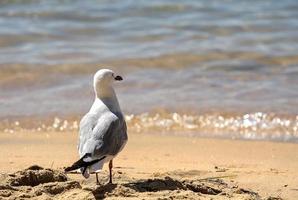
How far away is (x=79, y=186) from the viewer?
16.7 feet

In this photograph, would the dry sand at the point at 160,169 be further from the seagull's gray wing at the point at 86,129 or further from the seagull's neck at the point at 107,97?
the seagull's neck at the point at 107,97

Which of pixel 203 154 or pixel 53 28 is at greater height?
pixel 53 28

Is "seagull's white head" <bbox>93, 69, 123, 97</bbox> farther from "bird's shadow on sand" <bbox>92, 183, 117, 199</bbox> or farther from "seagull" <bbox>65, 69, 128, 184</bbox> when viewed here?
"bird's shadow on sand" <bbox>92, 183, 117, 199</bbox>

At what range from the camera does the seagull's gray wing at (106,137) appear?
486 cm

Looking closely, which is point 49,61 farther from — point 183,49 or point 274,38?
point 274,38

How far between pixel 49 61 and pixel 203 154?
4.35 m

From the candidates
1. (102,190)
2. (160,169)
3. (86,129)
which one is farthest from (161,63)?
(102,190)

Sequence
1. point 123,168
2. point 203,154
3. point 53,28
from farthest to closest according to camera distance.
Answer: point 53,28
point 203,154
point 123,168

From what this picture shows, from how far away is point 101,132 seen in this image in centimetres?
500

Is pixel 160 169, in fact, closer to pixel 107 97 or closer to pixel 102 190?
pixel 107 97

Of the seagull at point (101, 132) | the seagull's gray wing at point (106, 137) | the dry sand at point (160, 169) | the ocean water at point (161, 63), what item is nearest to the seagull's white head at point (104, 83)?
the seagull at point (101, 132)

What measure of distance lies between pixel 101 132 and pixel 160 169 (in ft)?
3.88

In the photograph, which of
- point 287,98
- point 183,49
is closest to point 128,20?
point 183,49

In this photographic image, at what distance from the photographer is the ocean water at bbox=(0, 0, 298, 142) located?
8.15 metres
